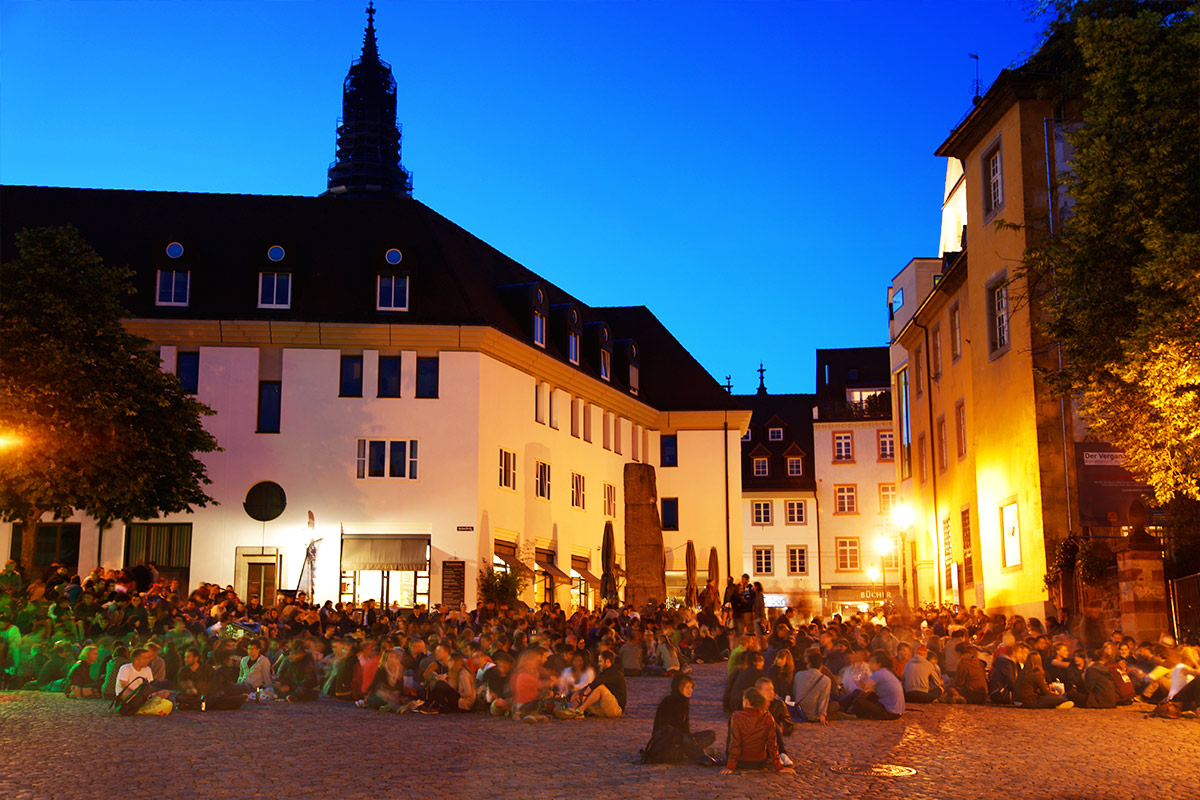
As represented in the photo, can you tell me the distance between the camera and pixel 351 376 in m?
45.7

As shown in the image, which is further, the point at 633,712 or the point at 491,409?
the point at 491,409

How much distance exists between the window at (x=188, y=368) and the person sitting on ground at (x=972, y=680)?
3009cm

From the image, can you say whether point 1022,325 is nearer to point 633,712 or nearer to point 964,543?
point 964,543

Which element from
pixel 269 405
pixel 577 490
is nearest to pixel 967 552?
pixel 577 490

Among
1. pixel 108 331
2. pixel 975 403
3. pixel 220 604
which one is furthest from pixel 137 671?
pixel 975 403

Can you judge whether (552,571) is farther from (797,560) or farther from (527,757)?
(797,560)

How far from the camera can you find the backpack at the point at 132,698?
759 inches

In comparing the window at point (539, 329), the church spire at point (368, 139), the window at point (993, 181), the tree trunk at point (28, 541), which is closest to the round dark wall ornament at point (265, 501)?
the tree trunk at point (28, 541)

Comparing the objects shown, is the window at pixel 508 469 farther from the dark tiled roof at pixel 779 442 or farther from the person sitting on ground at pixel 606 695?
the dark tiled roof at pixel 779 442

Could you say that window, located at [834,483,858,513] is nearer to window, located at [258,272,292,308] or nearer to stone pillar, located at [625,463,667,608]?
window, located at [258,272,292,308]

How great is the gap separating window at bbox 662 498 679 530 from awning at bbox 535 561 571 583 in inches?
479

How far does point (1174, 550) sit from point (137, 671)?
2009 centimetres

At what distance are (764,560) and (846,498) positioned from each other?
20.9 ft

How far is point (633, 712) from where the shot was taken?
20.9 m
